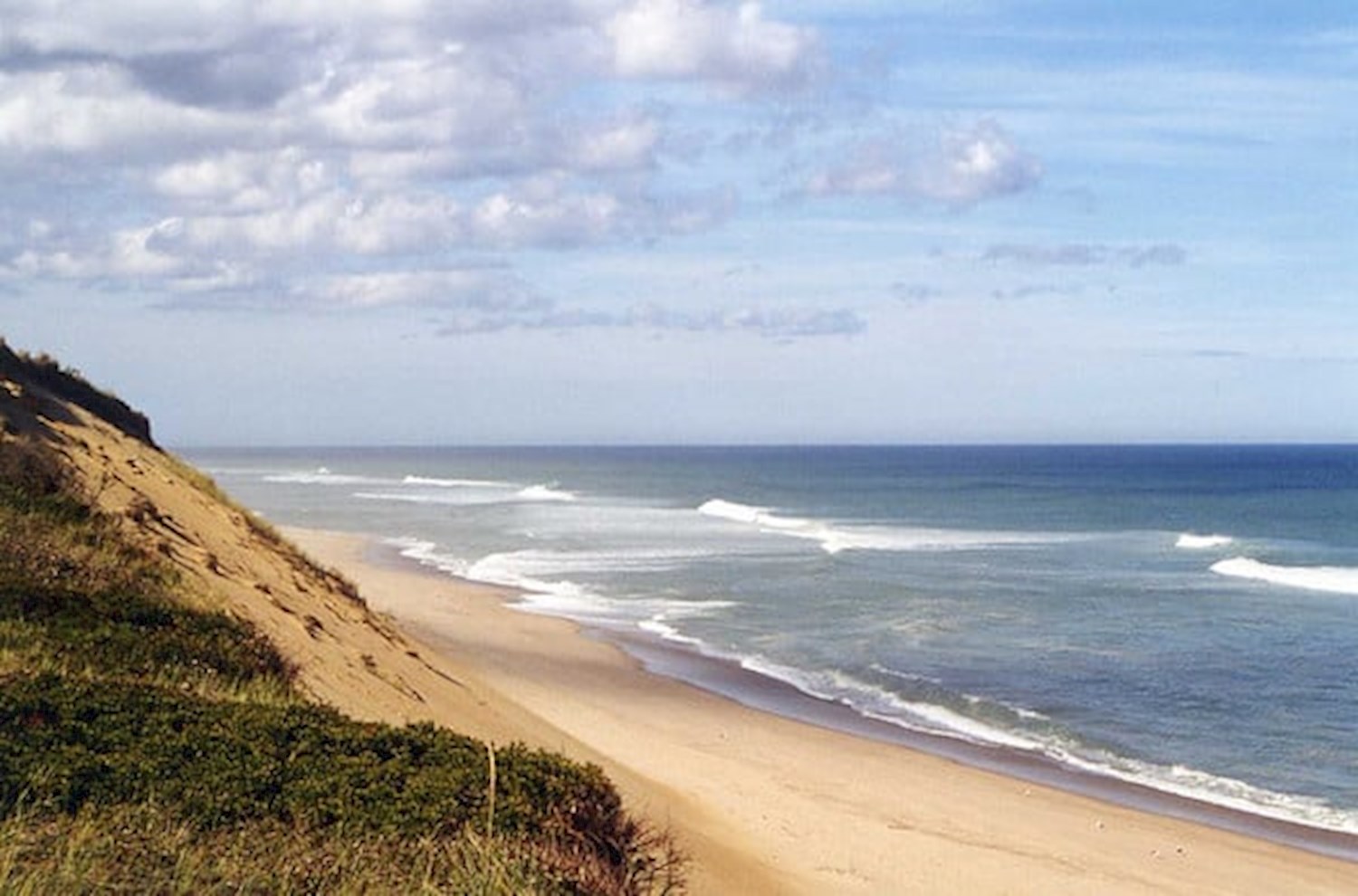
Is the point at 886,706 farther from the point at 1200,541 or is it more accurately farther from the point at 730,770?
the point at 1200,541

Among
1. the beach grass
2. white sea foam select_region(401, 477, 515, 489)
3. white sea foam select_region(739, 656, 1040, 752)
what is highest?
the beach grass

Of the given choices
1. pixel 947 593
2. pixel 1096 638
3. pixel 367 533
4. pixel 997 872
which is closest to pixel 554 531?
pixel 367 533

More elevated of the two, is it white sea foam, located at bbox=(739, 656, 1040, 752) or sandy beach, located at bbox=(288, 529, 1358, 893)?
white sea foam, located at bbox=(739, 656, 1040, 752)

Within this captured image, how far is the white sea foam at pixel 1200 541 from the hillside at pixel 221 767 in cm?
4797

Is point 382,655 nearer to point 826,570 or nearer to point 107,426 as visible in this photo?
point 107,426

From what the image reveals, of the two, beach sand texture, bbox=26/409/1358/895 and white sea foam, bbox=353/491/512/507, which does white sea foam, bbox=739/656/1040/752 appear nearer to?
beach sand texture, bbox=26/409/1358/895

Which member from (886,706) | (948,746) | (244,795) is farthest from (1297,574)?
(244,795)

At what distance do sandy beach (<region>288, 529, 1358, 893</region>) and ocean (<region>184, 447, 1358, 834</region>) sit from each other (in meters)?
1.87

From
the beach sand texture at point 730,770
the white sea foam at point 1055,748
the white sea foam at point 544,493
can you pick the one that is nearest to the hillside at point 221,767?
the beach sand texture at point 730,770

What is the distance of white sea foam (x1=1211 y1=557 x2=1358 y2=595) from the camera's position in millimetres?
44312

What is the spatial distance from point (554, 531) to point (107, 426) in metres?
35.4

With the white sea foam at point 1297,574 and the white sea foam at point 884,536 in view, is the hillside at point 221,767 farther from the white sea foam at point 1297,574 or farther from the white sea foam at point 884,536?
the white sea foam at point 884,536

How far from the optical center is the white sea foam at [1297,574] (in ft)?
145

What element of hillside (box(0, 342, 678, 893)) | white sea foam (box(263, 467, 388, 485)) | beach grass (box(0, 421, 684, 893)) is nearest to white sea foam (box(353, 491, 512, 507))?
white sea foam (box(263, 467, 388, 485))
